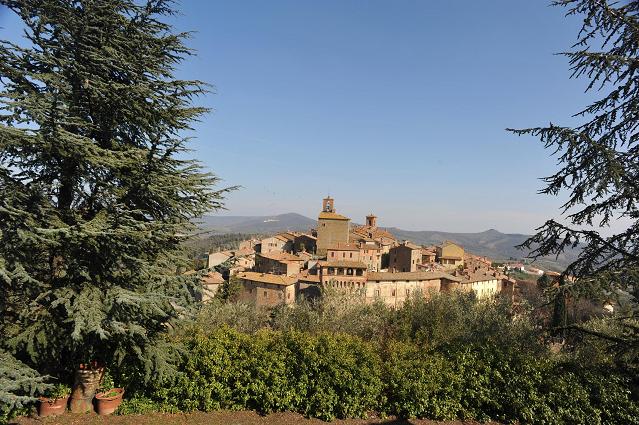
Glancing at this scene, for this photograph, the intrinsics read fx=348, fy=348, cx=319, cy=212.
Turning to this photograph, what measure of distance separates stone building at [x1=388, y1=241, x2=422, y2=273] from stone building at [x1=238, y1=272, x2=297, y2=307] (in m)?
22.5

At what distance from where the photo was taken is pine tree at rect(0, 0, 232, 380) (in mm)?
7152

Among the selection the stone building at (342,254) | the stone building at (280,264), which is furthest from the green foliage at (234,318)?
the stone building at (342,254)

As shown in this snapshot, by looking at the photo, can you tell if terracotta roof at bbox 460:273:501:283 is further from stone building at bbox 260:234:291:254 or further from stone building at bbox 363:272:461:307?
stone building at bbox 260:234:291:254

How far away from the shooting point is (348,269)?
48781 millimetres

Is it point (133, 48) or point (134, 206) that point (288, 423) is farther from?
point (133, 48)

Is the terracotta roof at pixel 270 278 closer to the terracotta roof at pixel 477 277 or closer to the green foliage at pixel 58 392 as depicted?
the terracotta roof at pixel 477 277

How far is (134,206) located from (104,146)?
1.65 metres

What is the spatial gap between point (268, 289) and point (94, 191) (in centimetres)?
4217

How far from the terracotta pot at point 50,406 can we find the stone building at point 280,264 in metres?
46.3

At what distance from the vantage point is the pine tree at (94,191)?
282 inches

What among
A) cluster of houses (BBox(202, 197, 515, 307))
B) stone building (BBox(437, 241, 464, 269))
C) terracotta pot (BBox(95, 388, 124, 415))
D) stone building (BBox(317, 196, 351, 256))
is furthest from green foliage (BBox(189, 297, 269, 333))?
stone building (BBox(437, 241, 464, 269))

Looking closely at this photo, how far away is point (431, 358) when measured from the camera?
376 inches

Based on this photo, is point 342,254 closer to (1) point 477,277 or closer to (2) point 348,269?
(2) point 348,269

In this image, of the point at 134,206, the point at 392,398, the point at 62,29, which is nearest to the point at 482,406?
the point at 392,398
